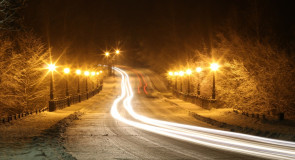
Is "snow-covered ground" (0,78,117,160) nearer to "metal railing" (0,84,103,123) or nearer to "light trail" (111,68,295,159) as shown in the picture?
"metal railing" (0,84,103,123)

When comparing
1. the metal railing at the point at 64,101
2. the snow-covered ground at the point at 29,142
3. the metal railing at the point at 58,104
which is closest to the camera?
the snow-covered ground at the point at 29,142

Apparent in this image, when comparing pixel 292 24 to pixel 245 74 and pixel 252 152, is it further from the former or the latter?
pixel 252 152

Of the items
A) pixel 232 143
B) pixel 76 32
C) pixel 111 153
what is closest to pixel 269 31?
pixel 232 143

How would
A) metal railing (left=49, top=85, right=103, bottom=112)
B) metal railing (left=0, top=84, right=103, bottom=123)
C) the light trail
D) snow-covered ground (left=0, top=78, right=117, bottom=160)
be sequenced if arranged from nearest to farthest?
snow-covered ground (left=0, top=78, right=117, bottom=160) → the light trail → metal railing (left=0, top=84, right=103, bottom=123) → metal railing (left=49, top=85, right=103, bottom=112)

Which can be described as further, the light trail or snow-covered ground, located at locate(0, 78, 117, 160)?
the light trail

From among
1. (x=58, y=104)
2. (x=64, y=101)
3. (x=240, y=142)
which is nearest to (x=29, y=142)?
(x=240, y=142)

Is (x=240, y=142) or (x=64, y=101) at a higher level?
(x=64, y=101)

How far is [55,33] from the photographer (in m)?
43.0

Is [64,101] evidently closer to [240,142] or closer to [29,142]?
[29,142]

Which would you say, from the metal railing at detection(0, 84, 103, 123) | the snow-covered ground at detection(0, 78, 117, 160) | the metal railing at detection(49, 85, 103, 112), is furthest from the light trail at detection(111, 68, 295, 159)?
Result: the metal railing at detection(49, 85, 103, 112)

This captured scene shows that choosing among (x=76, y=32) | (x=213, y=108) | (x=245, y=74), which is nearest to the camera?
(x=245, y=74)

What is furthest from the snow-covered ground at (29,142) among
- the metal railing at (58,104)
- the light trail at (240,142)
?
the light trail at (240,142)

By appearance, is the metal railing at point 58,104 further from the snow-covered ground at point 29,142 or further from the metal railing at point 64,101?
the snow-covered ground at point 29,142

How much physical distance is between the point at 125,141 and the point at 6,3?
26.0ft
